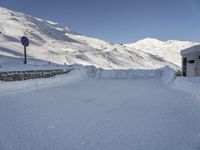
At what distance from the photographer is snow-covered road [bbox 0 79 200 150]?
569 cm

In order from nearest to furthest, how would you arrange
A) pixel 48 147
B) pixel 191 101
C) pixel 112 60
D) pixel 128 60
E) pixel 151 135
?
pixel 48 147 < pixel 151 135 < pixel 191 101 < pixel 112 60 < pixel 128 60

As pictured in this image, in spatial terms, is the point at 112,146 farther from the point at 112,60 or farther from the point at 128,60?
the point at 128,60

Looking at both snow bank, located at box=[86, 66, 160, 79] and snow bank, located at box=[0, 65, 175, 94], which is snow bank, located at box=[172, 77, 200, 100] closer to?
snow bank, located at box=[0, 65, 175, 94]

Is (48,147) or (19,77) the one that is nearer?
(48,147)

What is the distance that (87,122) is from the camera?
7.57 m

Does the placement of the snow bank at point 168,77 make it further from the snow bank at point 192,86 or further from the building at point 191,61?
the snow bank at point 192,86

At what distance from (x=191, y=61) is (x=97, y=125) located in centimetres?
2089

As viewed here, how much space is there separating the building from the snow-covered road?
14.4 metres

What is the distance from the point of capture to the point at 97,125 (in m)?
7.26

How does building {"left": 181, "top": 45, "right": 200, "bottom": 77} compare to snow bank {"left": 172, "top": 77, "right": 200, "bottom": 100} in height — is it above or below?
above

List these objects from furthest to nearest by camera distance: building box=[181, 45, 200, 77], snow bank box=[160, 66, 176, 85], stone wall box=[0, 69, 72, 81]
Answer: building box=[181, 45, 200, 77], snow bank box=[160, 66, 176, 85], stone wall box=[0, 69, 72, 81]

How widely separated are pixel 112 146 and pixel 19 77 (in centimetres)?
1152

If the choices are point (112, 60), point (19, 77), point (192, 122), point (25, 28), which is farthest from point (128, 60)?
point (192, 122)

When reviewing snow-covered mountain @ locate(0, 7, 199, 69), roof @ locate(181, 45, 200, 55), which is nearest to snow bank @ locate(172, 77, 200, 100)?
roof @ locate(181, 45, 200, 55)
